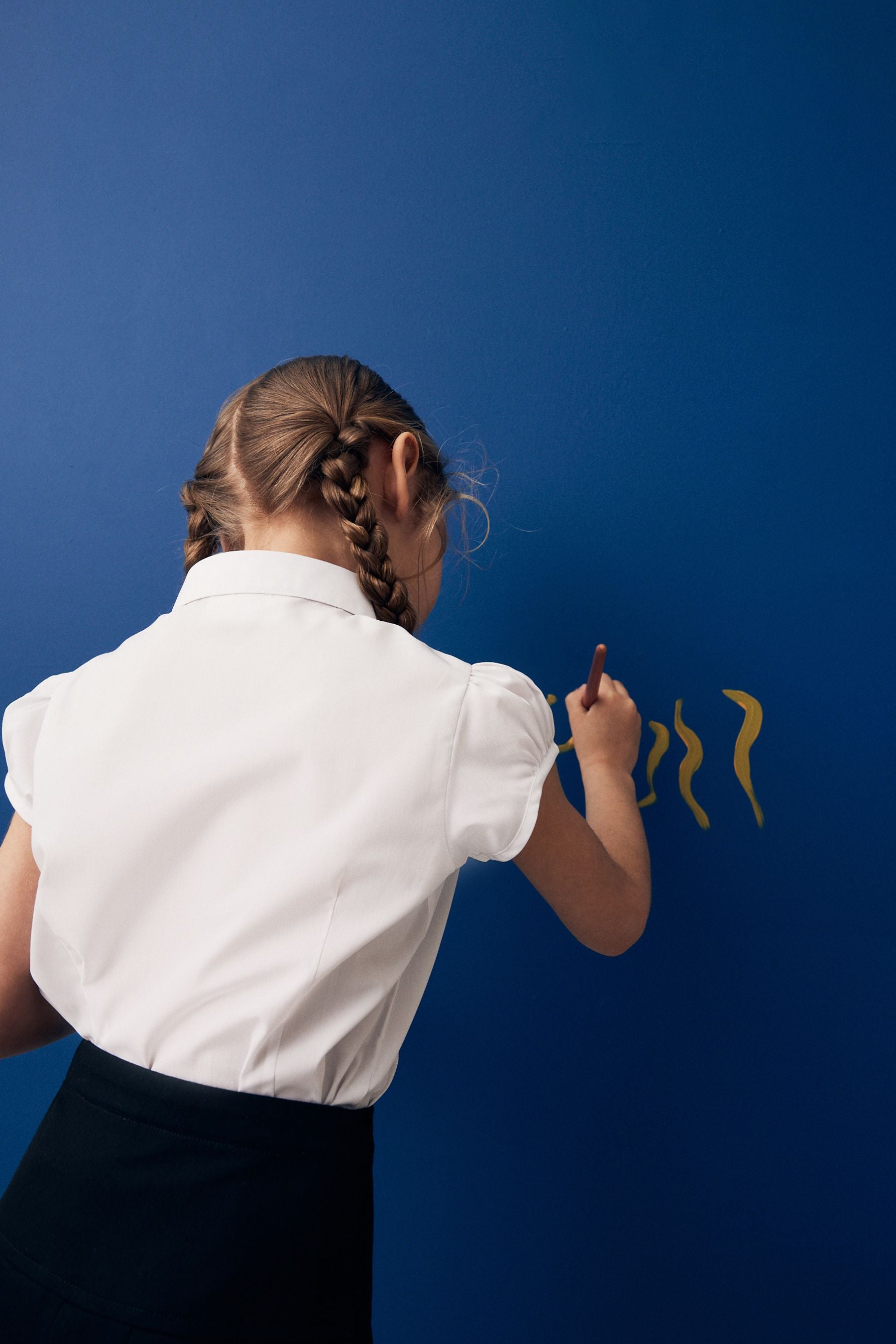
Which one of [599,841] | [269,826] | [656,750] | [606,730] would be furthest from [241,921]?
[656,750]

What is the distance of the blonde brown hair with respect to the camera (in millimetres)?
636

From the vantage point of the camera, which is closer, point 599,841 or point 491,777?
point 491,777

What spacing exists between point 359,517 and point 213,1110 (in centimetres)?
40

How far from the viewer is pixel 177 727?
1.85ft

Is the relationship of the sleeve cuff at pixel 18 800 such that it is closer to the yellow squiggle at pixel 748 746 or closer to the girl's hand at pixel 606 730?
the girl's hand at pixel 606 730

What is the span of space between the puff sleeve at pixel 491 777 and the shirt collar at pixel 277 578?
0.12 meters

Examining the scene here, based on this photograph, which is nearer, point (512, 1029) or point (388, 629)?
point (388, 629)

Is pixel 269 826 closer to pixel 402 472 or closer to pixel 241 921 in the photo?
pixel 241 921

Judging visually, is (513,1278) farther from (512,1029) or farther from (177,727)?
(177,727)

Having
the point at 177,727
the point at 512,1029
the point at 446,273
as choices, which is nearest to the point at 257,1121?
the point at 177,727

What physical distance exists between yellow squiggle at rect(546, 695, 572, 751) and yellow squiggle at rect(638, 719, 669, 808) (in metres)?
0.08

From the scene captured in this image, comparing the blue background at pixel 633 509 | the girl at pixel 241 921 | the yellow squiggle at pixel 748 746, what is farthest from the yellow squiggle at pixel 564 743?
the girl at pixel 241 921

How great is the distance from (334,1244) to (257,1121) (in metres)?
0.11

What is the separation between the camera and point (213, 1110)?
541 millimetres
